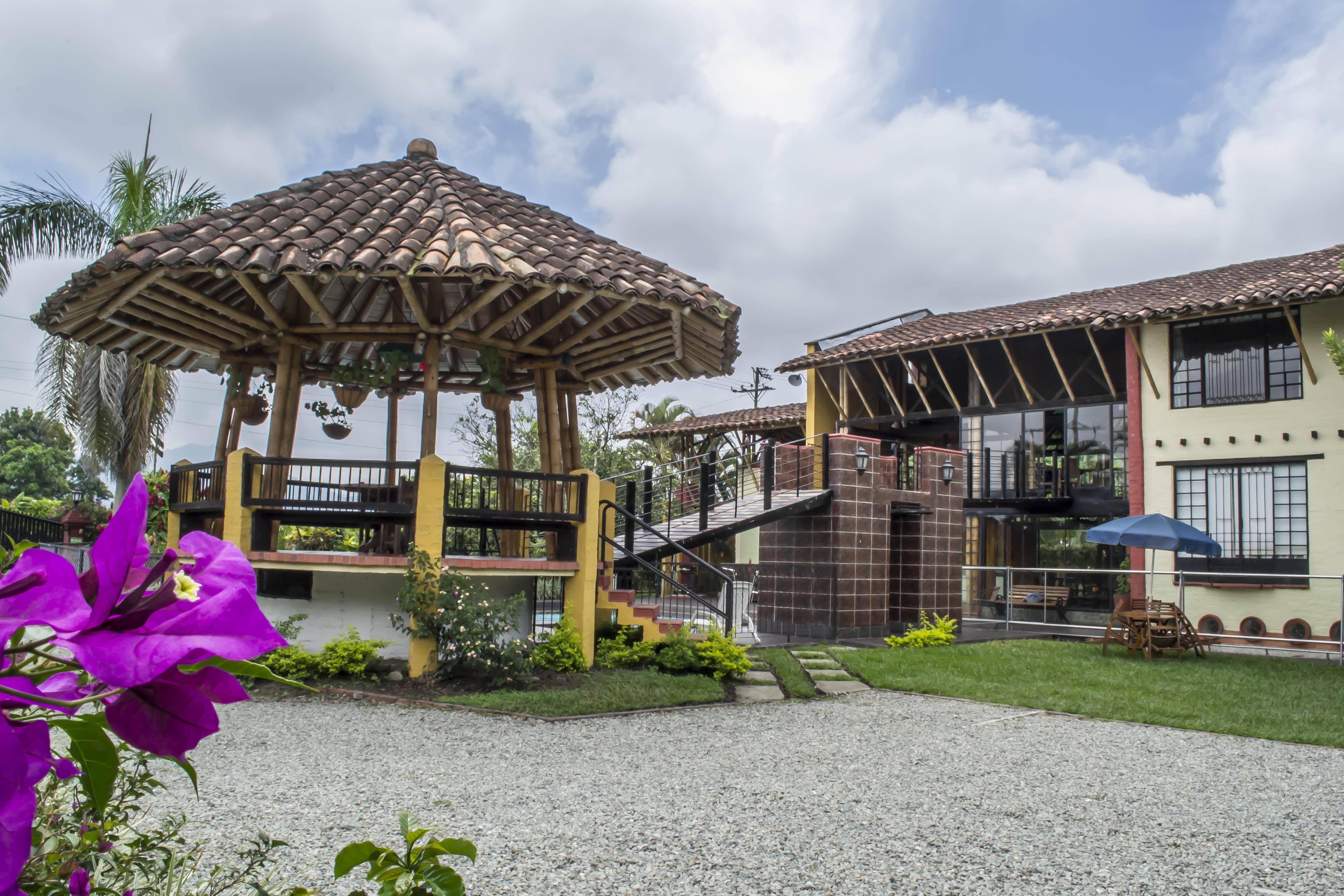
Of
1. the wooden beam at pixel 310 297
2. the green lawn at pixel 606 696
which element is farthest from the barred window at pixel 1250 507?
the wooden beam at pixel 310 297

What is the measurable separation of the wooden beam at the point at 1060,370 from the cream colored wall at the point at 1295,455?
2490 millimetres

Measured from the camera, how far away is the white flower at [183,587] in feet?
2.39

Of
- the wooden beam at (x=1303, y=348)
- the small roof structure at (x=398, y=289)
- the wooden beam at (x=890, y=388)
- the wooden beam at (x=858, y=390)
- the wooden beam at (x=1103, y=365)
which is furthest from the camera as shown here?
the wooden beam at (x=858, y=390)

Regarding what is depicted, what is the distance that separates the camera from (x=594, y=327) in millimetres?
10797

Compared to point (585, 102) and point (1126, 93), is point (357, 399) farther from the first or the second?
point (1126, 93)

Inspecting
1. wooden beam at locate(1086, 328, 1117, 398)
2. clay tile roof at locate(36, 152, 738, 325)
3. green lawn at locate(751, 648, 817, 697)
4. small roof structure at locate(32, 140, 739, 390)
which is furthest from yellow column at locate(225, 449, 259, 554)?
wooden beam at locate(1086, 328, 1117, 398)

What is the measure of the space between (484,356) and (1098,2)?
27.2 ft

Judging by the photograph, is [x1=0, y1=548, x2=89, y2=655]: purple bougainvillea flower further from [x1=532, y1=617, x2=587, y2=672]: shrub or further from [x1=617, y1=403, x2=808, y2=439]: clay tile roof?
[x1=617, y1=403, x2=808, y2=439]: clay tile roof

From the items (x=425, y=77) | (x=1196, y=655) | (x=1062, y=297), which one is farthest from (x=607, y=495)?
(x=1062, y=297)

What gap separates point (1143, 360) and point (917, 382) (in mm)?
5775

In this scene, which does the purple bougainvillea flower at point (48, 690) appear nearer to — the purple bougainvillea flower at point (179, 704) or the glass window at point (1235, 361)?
the purple bougainvillea flower at point (179, 704)

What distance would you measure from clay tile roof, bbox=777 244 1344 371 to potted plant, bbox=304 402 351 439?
47.9 feet

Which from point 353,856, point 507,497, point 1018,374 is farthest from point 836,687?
point 1018,374

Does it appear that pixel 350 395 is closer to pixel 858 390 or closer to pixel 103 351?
pixel 103 351
